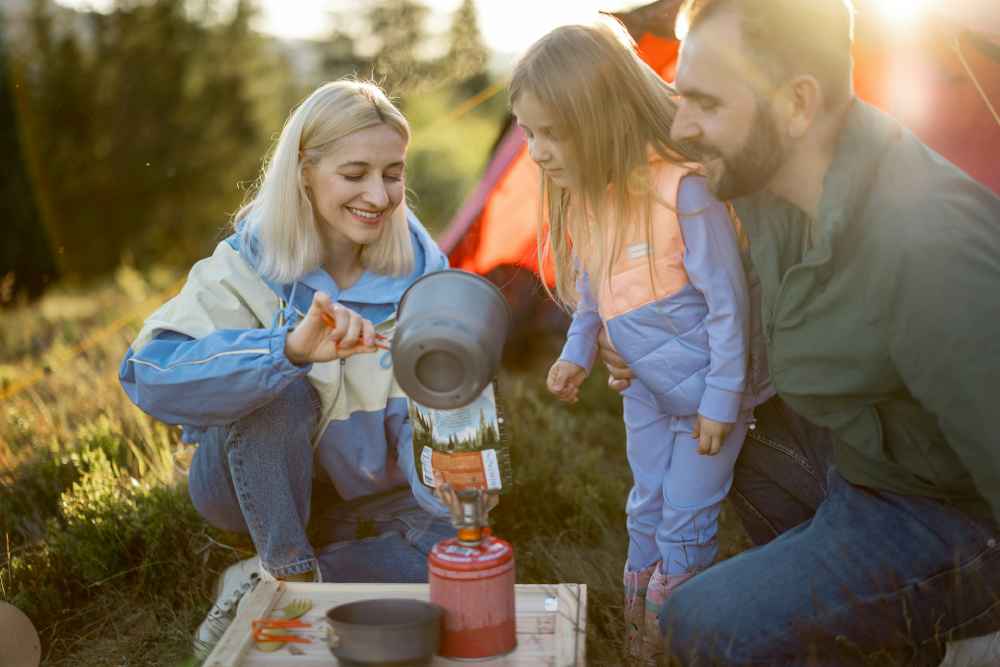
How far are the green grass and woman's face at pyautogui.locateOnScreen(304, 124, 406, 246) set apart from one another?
35.7 inches

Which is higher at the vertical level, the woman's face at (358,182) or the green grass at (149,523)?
the woman's face at (358,182)

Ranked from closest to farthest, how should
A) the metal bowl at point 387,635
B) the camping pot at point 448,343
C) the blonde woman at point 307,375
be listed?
the metal bowl at point 387,635 → the camping pot at point 448,343 → the blonde woman at point 307,375

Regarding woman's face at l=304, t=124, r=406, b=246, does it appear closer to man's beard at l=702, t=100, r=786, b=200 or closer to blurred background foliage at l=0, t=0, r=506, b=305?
man's beard at l=702, t=100, r=786, b=200

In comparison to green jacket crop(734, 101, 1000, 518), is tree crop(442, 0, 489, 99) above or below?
below

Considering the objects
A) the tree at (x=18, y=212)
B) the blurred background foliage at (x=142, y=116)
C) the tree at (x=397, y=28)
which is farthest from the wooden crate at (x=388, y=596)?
the tree at (x=18, y=212)

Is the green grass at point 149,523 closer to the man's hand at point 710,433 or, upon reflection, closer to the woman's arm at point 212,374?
the man's hand at point 710,433

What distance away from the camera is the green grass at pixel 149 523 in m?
2.62

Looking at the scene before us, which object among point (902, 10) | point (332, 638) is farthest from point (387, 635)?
point (902, 10)

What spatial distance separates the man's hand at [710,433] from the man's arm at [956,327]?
1.74ft

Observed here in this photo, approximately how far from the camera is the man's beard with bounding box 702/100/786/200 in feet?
6.57

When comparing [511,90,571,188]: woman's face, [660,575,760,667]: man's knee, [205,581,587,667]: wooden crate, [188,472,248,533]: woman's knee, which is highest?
[511,90,571,188]: woman's face

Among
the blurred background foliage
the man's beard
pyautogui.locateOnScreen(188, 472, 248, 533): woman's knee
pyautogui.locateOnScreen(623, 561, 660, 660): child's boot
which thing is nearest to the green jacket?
the man's beard

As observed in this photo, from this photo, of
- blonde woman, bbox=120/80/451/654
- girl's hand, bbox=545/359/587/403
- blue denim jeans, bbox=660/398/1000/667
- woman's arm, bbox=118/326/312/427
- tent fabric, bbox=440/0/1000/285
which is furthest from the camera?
tent fabric, bbox=440/0/1000/285

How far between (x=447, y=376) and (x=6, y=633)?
1066 millimetres
